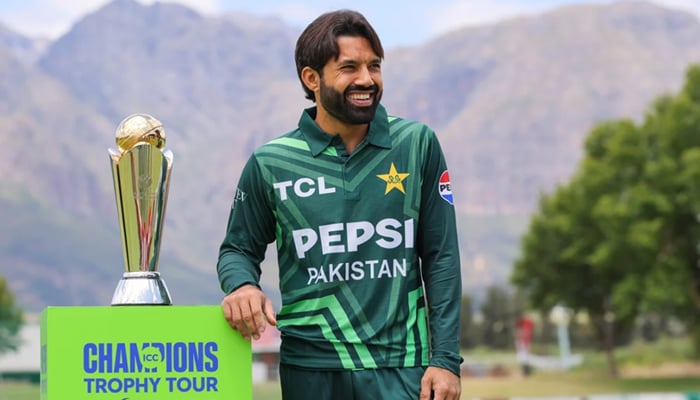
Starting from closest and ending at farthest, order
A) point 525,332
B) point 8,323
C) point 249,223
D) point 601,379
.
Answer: point 249,223, point 8,323, point 601,379, point 525,332

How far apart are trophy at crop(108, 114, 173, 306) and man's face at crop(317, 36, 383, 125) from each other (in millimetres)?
553

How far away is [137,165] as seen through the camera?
3.41 meters

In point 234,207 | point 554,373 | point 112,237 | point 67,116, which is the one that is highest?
point 67,116

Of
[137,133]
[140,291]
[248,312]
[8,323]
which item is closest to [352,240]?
[248,312]

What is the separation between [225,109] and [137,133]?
168 metres

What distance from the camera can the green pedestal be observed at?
3078 mm

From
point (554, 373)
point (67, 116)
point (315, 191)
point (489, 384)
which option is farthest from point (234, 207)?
point (67, 116)

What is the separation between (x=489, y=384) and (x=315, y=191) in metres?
52.3

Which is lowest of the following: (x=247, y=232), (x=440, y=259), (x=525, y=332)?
(x=440, y=259)

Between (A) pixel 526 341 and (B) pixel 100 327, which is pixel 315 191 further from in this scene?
(A) pixel 526 341

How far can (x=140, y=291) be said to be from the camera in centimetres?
321

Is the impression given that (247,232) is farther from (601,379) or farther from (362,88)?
(601,379)

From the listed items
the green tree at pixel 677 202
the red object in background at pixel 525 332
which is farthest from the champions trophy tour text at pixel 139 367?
the red object in background at pixel 525 332

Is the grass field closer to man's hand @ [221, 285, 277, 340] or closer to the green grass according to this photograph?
the green grass
